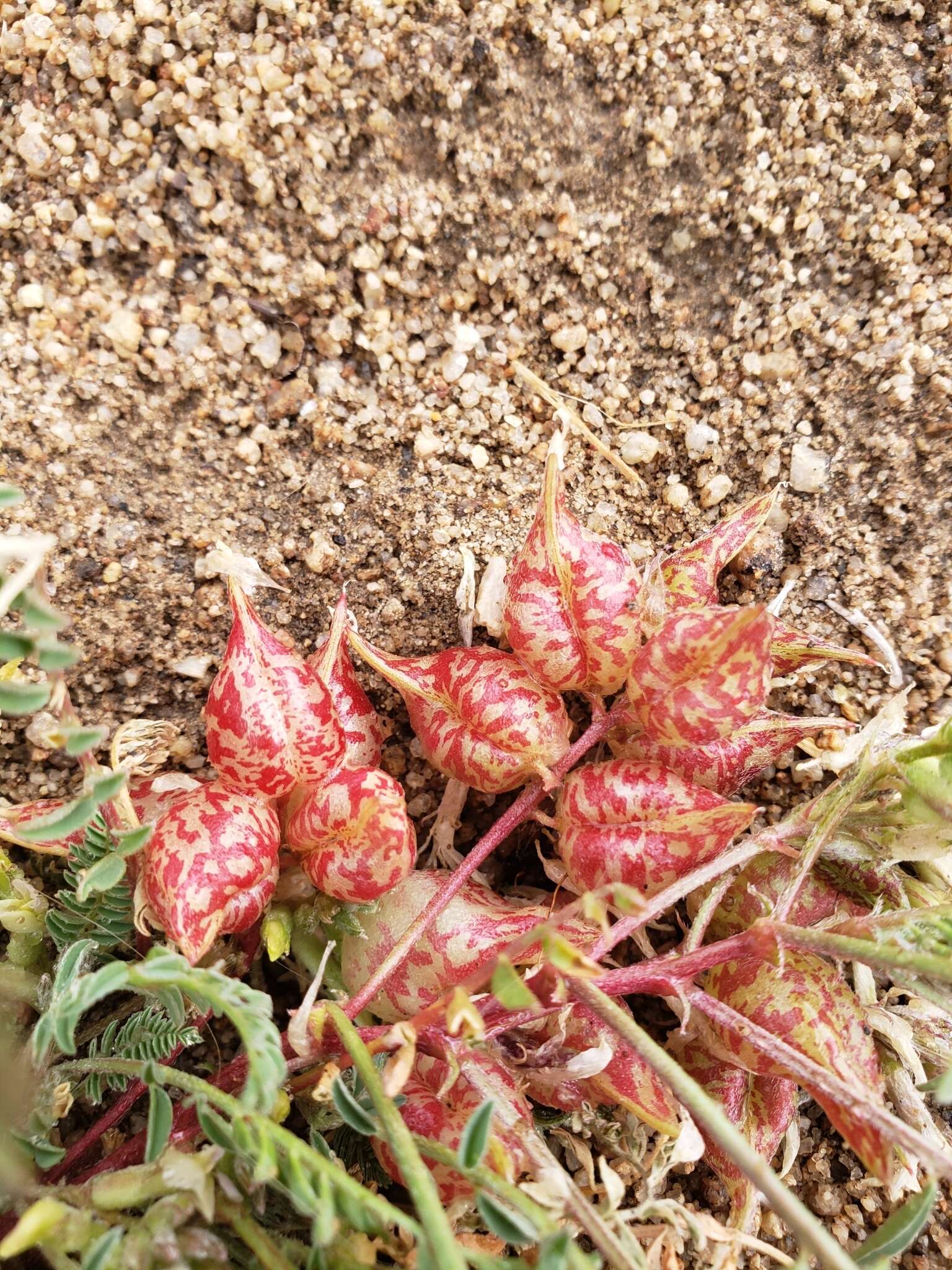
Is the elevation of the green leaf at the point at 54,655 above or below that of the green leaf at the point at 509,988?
above

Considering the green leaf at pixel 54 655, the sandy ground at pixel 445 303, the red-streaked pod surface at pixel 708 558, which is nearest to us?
the green leaf at pixel 54 655

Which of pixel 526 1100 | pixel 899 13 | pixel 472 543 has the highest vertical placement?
pixel 899 13

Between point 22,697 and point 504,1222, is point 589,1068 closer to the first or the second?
point 504,1222

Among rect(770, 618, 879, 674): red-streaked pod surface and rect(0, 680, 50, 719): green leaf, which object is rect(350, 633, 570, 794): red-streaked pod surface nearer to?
rect(770, 618, 879, 674): red-streaked pod surface

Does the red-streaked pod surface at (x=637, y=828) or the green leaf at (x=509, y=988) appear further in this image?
the red-streaked pod surface at (x=637, y=828)

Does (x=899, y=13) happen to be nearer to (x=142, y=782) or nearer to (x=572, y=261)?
(x=572, y=261)

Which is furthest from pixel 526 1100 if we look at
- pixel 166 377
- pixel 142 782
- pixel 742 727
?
pixel 166 377

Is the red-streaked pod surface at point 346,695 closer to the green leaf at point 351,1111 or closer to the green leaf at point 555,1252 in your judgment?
the green leaf at point 351,1111

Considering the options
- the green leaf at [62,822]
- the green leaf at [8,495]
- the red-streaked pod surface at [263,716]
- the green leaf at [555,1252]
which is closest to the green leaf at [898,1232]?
the green leaf at [555,1252]
